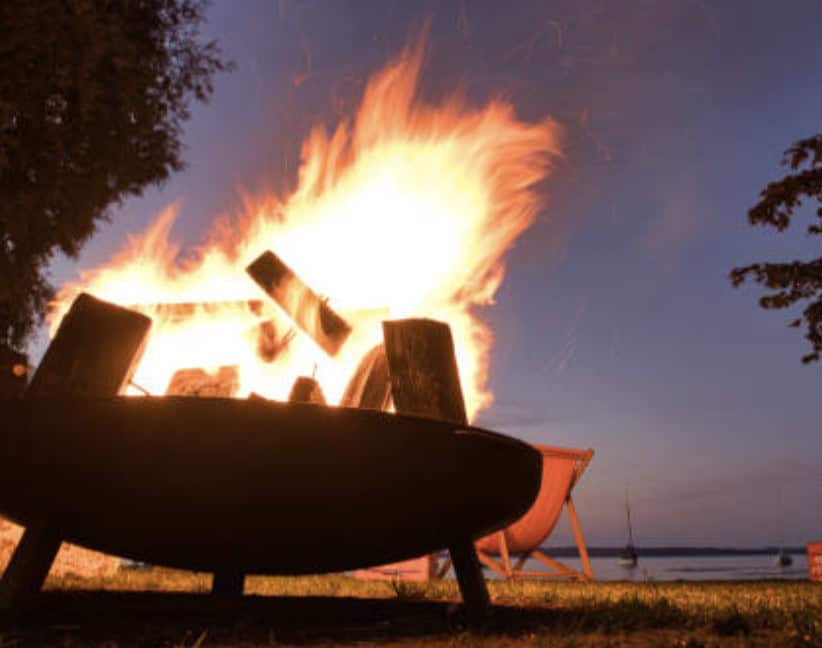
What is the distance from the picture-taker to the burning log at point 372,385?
330 centimetres

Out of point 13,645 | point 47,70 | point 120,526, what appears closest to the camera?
point 13,645

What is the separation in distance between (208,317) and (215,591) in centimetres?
169

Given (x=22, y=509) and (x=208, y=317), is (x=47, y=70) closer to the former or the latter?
(x=208, y=317)

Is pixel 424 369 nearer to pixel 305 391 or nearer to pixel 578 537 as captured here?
pixel 305 391

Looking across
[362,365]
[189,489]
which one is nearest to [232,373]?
[362,365]

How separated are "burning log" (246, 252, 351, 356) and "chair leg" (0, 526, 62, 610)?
185cm

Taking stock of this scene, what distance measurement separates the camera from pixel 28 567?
2.24 metres

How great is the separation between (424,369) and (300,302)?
4.34 ft

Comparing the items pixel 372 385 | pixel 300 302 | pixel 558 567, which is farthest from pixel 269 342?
pixel 558 567

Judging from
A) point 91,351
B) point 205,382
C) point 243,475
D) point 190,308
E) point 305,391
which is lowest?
point 243,475

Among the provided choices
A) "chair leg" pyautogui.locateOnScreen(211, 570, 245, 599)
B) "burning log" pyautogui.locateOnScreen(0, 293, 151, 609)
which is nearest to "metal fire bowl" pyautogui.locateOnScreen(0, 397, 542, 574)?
"burning log" pyautogui.locateOnScreen(0, 293, 151, 609)

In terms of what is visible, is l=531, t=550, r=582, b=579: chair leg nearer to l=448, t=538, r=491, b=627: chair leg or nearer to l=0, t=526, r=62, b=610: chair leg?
l=448, t=538, r=491, b=627: chair leg

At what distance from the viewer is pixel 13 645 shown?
1895mm

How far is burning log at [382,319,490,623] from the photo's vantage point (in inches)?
111
